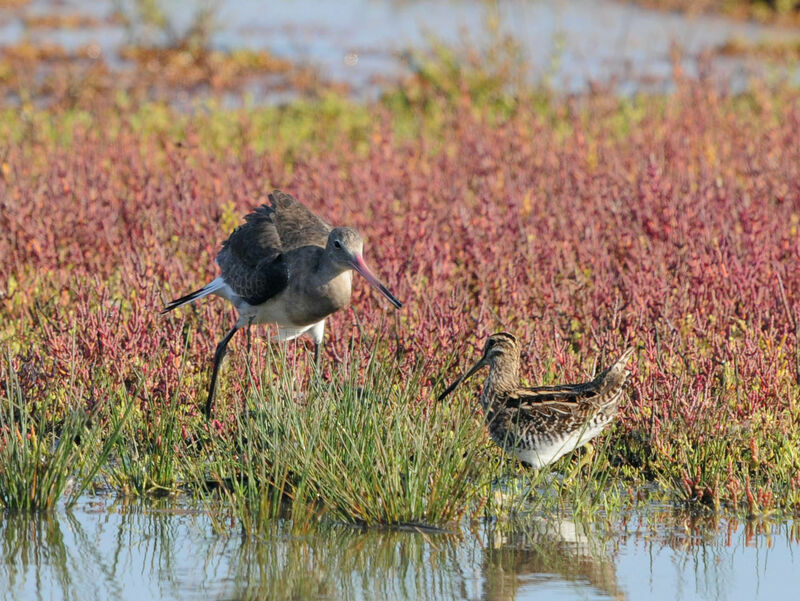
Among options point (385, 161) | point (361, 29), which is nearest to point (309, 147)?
point (385, 161)

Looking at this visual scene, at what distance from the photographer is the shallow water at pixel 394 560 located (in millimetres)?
4609

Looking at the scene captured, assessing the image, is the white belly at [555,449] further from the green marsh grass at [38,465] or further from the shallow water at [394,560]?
the green marsh grass at [38,465]

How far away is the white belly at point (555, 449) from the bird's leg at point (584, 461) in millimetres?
76

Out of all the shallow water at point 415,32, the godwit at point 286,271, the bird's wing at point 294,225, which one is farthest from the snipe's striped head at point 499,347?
the shallow water at point 415,32

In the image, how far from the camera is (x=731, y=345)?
6477 millimetres

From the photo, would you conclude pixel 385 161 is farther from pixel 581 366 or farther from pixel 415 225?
pixel 581 366

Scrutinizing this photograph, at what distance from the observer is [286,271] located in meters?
7.06

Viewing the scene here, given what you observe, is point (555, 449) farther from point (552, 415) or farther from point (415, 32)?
point (415, 32)

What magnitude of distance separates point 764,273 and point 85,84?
10.1 metres

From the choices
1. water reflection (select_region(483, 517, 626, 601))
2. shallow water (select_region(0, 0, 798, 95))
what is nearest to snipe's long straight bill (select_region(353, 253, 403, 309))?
water reflection (select_region(483, 517, 626, 601))

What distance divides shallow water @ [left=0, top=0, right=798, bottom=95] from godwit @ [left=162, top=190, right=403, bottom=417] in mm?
10176

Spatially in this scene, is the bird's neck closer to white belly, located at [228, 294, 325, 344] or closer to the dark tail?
white belly, located at [228, 294, 325, 344]

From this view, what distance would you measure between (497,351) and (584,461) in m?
0.66

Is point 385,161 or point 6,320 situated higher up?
point 385,161
